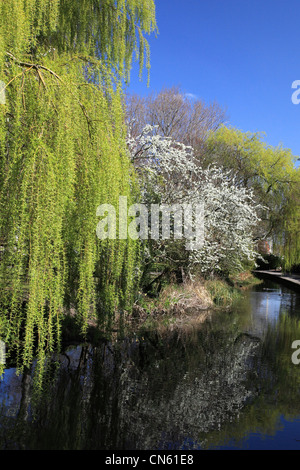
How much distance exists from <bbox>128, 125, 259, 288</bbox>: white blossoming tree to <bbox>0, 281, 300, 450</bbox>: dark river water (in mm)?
2924

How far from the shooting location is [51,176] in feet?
9.57

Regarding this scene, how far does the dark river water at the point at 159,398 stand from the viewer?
395 cm

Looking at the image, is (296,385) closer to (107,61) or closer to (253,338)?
(253,338)

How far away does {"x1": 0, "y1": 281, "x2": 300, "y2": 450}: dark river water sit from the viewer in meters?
3.95

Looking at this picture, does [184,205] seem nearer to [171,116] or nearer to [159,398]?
[159,398]

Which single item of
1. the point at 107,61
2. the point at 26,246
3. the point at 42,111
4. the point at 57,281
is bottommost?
the point at 57,281

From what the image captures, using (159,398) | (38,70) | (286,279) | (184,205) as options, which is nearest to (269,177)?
(286,279)

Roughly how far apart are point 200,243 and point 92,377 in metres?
5.75

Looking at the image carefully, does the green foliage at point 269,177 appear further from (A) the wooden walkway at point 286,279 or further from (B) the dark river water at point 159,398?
(B) the dark river water at point 159,398

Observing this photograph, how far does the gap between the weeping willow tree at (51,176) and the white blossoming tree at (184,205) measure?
4.87 meters

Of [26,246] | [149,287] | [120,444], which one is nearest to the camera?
[26,246]

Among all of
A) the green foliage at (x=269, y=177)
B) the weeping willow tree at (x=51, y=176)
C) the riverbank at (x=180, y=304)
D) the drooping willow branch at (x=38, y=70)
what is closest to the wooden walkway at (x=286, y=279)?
the green foliage at (x=269, y=177)

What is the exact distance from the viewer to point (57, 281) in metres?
3.27
